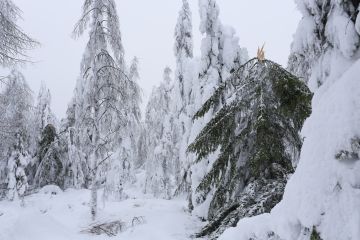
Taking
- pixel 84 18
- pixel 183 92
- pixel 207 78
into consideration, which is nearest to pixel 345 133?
pixel 207 78

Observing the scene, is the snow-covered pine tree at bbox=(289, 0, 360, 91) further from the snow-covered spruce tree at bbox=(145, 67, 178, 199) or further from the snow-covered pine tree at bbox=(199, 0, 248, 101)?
the snow-covered spruce tree at bbox=(145, 67, 178, 199)

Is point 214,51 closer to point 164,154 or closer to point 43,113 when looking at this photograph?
point 164,154

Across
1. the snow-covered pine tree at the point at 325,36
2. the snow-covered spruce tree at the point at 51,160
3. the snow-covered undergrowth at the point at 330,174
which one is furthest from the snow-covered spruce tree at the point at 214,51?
the snow-covered spruce tree at the point at 51,160

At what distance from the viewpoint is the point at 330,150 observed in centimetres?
280

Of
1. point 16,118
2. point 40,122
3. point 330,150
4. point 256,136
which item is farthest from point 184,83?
point 330,150

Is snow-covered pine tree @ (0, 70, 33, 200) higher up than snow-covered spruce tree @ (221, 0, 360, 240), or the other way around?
snow-covered pine tree @ (0, 70, 33, 200)

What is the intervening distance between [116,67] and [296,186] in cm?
1174

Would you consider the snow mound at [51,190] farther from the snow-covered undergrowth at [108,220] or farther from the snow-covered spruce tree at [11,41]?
the snow-covered spruce tree at [11,41]

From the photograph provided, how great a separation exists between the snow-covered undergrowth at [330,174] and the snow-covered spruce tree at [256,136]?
263 cm

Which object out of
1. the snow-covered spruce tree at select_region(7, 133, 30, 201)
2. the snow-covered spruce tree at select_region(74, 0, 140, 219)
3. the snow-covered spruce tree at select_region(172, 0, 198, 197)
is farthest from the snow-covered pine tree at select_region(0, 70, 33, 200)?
the snow-covered spruce tree at select_region(172, 0, 198, 197)

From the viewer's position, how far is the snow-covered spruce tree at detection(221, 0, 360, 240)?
8.66 feet

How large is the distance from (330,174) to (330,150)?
0.18 metres

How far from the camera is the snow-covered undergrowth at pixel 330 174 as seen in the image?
2611mm

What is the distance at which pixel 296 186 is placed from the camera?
3102 mm
